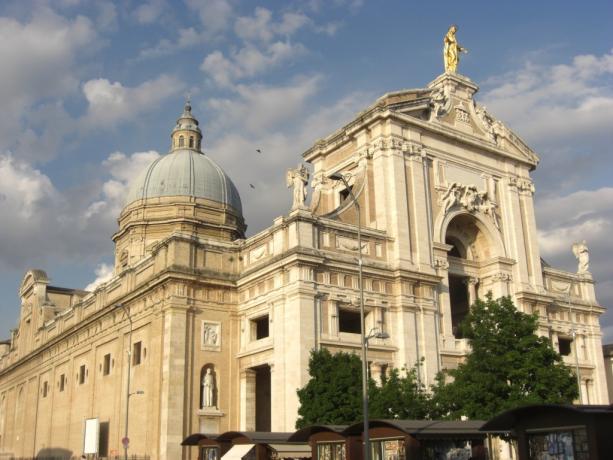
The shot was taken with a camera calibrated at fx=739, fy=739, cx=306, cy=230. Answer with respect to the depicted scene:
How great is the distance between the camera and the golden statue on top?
5159 centimetres

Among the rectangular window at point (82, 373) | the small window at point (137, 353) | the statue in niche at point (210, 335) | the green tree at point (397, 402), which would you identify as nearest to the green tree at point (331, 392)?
the green tree at point (397, 402)

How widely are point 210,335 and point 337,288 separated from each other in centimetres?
802

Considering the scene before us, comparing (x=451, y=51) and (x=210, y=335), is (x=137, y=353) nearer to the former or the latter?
(x=210, y=335)

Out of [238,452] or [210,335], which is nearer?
[238,452]

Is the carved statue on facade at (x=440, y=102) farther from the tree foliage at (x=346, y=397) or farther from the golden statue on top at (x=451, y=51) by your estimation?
the tree foliage at (x=346, y=397)

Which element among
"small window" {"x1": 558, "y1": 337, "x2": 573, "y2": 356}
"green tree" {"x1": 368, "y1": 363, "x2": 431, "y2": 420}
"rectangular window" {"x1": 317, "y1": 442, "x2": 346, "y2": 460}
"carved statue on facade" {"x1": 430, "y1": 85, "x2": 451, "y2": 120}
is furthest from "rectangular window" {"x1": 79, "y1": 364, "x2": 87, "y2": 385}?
"small window" {"x1": 558, "y1": 337, "x2": 573, "y2": 356}

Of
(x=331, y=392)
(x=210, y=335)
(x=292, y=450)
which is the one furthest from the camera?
(x=210, y=335)

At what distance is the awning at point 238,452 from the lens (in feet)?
96.2

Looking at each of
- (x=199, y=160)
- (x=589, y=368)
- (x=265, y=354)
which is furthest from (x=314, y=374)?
(x=199, y=160)

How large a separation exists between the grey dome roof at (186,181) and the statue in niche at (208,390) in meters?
27.8

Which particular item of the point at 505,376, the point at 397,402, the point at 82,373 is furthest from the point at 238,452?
the point at 82,373

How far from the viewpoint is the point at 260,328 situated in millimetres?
45219

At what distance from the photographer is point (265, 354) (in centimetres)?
4062

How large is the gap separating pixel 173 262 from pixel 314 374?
39.6ft
